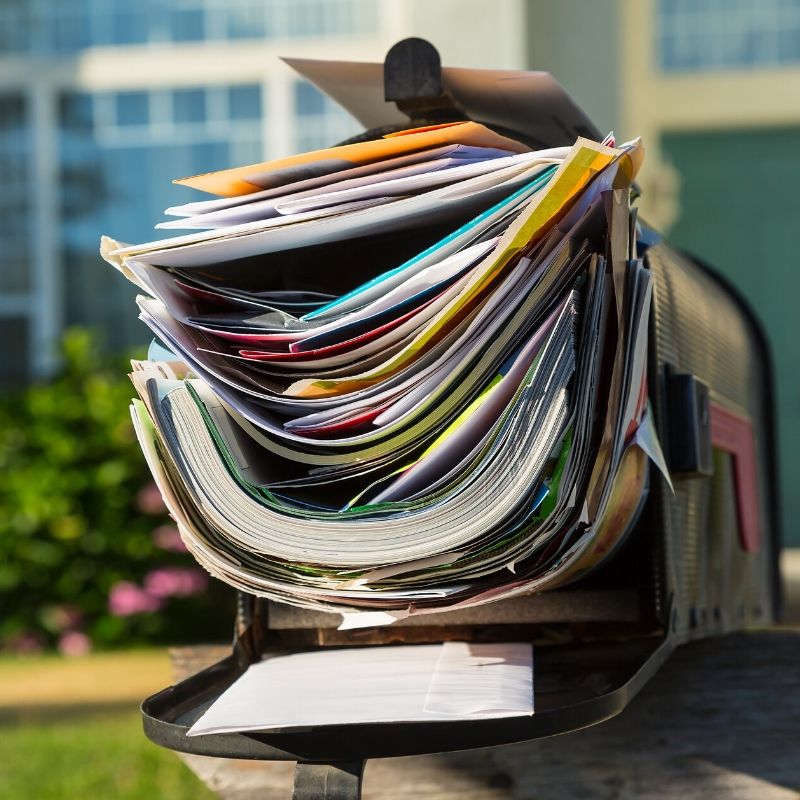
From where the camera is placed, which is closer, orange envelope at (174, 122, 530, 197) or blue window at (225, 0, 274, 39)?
orange envelope at (174, 122, 530, 197)

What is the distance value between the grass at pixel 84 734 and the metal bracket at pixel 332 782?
1.88 meters

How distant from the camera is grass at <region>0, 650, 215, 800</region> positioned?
260cm

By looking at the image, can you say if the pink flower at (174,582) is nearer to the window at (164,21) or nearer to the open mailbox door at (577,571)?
the window at (164,21)

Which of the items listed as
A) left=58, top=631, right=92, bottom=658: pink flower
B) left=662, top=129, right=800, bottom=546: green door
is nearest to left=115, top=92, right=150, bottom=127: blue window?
left=58, top=631, right=92, bottom=658: pink flower

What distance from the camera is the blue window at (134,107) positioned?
5492 millimetres

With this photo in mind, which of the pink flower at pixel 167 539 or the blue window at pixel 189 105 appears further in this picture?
the blue window at pixel 189 105

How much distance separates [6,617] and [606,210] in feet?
15.1

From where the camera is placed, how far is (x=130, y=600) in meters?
4.70

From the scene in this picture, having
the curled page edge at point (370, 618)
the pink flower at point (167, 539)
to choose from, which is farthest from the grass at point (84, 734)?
the curled page edge at point (370, 618)

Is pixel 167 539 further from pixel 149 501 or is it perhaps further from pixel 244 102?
pixel 244 102

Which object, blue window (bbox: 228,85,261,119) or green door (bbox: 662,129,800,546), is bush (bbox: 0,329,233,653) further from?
green door (bbox: 662,129,800,546)

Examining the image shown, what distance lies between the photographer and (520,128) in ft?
3.57

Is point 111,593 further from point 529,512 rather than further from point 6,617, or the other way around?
point 529,512

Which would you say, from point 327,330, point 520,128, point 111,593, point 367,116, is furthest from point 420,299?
point 111,593
